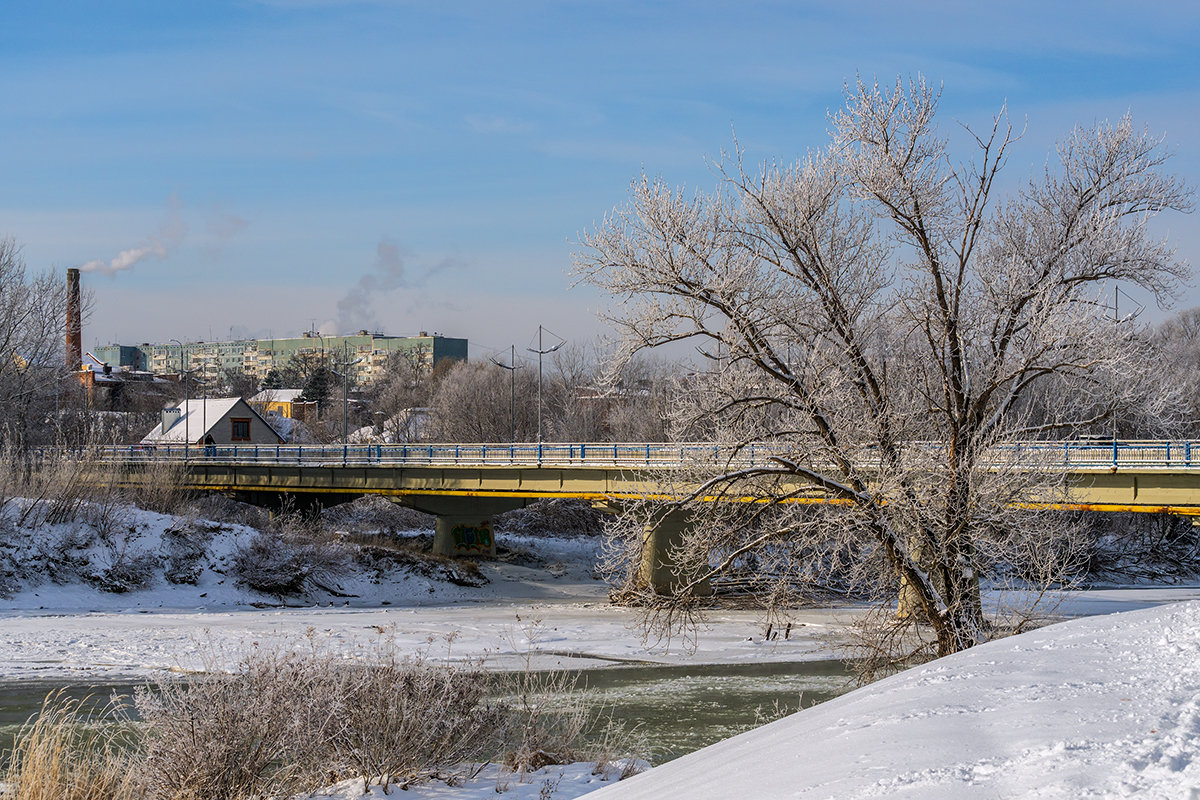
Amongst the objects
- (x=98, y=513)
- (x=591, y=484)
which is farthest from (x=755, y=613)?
(x=98, y=513)

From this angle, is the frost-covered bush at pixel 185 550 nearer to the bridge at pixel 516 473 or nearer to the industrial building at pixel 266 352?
the bridge at pixel 516 473

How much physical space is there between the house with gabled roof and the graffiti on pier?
2359 centimetres

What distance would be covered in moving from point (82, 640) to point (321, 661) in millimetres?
14822

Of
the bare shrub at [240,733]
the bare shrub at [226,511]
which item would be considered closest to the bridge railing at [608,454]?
the bare shrub at [226,511]

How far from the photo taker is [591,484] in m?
38.4

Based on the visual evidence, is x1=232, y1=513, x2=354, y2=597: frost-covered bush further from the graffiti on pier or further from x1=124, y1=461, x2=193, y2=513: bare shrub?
the graffiti on pier

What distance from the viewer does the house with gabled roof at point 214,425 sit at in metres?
65.4

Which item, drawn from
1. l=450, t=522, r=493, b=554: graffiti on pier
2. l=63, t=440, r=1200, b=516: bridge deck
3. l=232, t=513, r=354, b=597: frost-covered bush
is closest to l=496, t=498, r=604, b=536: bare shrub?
l=450, t=522, r=493, b=554: graffiti on pier

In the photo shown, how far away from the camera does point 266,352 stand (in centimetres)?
18412

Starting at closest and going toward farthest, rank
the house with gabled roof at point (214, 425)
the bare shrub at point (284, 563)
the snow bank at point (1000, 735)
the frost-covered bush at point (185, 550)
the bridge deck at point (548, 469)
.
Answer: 1. the snow bank at point (1000, 735)
2. the bridge deck at point (548, 469)
3. the frost-covered bush at point (185, 550)
4. the bare shrub at point (284, 563)
5. the house with gabled roof at point (214, 425)

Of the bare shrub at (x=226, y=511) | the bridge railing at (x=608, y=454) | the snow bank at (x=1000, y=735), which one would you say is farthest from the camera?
the bare shrub at (x=226, y=511)

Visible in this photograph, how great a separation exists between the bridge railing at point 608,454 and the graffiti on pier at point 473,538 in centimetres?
467

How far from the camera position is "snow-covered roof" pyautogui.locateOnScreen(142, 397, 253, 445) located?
6550cm

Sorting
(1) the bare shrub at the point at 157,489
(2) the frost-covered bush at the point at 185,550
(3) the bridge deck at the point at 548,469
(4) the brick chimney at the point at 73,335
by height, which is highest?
(4) the brick chimney at the point at 73,335
